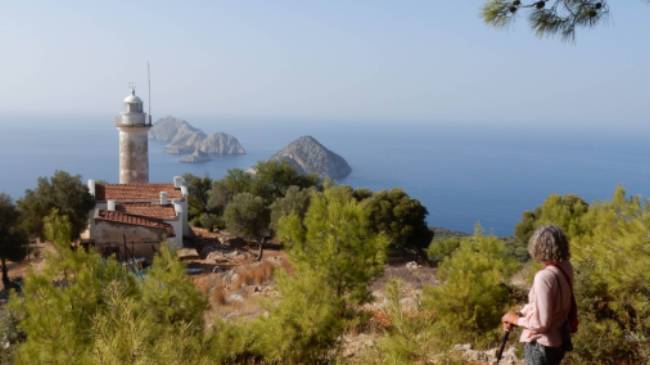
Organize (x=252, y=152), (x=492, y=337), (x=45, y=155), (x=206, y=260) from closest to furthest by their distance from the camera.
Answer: (x=492, y=337) < (x=206, y=260) < (x=45, y=155) < (x=252, y=152)

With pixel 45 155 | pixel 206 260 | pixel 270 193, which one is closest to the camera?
pixel 206 260

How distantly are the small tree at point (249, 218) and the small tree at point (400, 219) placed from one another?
4580 mm

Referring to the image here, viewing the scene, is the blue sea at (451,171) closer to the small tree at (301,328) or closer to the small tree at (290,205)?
the small tree at (290,205)

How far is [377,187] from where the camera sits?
93.6 metres

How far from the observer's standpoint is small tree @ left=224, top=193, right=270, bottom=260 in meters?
22.4

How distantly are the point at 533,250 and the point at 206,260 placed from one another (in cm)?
1773

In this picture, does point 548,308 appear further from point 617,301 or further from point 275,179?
point 275,179

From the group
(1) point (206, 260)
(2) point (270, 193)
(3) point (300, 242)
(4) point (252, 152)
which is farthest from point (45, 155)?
(3) point (300, 242)

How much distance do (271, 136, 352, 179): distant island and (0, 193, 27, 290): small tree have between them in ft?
266

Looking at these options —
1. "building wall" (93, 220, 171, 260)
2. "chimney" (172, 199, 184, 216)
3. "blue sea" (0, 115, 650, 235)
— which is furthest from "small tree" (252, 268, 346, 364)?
"blue sea" (0, 115, 650, 235)

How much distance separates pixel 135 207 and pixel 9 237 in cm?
528

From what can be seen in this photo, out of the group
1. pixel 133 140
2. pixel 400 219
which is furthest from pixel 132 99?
pixel 400 219

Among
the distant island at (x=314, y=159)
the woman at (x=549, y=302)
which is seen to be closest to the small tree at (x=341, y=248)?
the woman at (x=549, y=302)

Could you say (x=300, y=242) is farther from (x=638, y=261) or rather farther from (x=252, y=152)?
(x=252, y=152)
